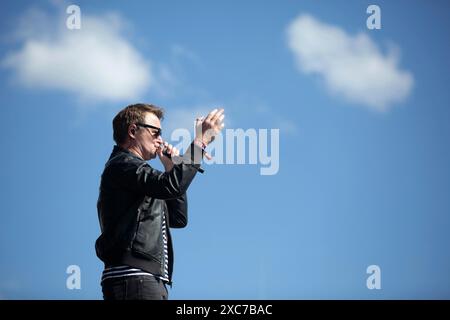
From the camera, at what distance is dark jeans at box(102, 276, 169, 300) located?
5961mm

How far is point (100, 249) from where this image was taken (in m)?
6.17

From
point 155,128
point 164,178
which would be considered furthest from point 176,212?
point 164,178

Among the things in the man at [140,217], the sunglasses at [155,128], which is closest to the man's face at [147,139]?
the sunglasses at [155,128]

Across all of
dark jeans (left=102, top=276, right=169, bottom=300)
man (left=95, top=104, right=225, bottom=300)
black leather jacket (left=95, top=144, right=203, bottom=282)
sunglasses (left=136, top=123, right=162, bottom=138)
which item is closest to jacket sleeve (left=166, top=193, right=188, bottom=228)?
man (left=95, top=104, right=225, bottom=300)

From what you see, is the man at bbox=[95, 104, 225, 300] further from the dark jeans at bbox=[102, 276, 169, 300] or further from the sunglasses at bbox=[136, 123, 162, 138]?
the sunglasses at bbox=[136, 123, 162, 138]

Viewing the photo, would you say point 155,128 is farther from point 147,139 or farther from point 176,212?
point 176,212

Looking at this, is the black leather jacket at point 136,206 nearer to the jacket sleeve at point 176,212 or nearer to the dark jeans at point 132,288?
the dark jeans at point 132,288

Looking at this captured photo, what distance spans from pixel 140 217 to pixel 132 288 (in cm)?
56

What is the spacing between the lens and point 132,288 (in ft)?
19.6

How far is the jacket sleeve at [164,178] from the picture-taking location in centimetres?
600

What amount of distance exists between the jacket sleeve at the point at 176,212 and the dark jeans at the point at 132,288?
2.78 feet
